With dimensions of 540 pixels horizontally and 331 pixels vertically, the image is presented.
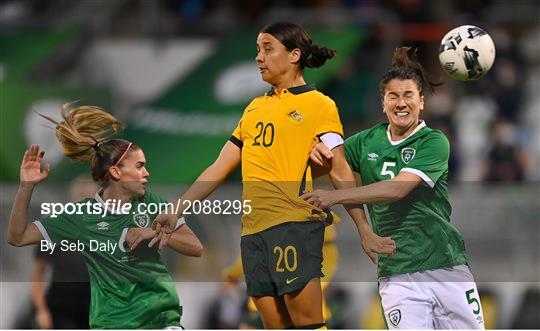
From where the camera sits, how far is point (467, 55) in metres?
7.16

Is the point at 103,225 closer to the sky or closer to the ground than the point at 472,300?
→ closer to the sky

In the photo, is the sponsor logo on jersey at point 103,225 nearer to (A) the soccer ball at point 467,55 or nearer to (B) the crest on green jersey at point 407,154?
(B) the crest on green jersey at point 407,154

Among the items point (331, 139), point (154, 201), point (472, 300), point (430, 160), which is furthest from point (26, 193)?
point (472, 300)

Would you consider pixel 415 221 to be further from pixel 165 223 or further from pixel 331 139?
pixel 165 223


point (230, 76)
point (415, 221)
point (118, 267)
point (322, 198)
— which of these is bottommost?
point (118, 267)

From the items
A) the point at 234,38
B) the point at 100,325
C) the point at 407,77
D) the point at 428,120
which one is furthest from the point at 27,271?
the point at 234,38

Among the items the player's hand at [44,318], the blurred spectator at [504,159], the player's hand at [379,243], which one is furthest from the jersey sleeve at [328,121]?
the blurred spectator at [504,159]

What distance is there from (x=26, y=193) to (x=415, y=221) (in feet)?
6.66

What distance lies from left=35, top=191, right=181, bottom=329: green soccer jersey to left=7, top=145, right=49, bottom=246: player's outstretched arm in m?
0.10

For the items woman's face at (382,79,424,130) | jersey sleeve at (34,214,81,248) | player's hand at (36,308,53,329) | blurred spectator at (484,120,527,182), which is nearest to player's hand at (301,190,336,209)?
woman's face at (382,79,424,130)

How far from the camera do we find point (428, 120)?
14555 mm

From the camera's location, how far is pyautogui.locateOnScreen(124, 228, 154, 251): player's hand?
22.9ft

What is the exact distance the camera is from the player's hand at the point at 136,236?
6.97 m

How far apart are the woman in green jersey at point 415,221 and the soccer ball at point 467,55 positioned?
0.62ft
